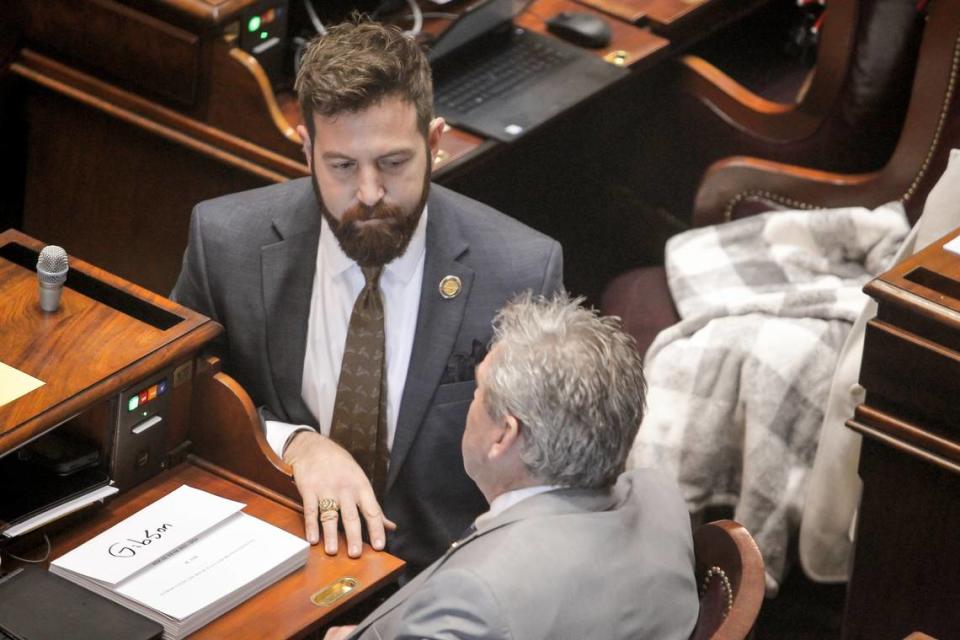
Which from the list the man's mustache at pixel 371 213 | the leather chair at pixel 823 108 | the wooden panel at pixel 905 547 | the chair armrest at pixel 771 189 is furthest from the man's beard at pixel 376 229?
the leather chair at pixel 823 108

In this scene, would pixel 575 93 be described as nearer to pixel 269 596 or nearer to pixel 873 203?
pixel 873 203

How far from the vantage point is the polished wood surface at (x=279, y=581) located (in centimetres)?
227

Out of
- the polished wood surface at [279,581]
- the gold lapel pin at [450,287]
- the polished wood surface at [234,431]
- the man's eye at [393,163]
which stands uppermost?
the man's eye at [393,163]

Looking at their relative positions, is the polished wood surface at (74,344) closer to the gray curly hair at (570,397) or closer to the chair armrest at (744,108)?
the gray curly hair at (570,397)

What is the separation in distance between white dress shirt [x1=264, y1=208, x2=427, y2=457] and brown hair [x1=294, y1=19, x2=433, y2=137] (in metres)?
0.21

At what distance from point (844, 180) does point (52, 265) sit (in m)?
1.77

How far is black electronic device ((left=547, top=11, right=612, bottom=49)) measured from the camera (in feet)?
12.3

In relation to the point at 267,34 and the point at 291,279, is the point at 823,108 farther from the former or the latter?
the point at 291,279

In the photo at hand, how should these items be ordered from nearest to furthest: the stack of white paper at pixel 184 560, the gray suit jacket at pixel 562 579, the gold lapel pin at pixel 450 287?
the gray suit jacket at pixel 562 579 → the stack of white paper at pixel 184 560 → the gold lapel pin at pixel 450 287

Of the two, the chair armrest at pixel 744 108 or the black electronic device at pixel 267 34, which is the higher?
the black electronic device at pixel 267 34

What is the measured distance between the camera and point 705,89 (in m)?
3.86

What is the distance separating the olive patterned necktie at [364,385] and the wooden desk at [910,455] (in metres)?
0.73

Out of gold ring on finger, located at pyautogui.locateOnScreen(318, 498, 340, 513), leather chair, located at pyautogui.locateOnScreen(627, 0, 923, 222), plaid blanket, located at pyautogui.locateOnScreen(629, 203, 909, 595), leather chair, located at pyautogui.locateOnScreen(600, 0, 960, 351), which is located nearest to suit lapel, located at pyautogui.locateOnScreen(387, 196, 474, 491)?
gold ring on finger, located at pyautogui.locateOnScreen(318, 498, 340, 513)

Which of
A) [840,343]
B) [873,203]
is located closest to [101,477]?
[840,343]
